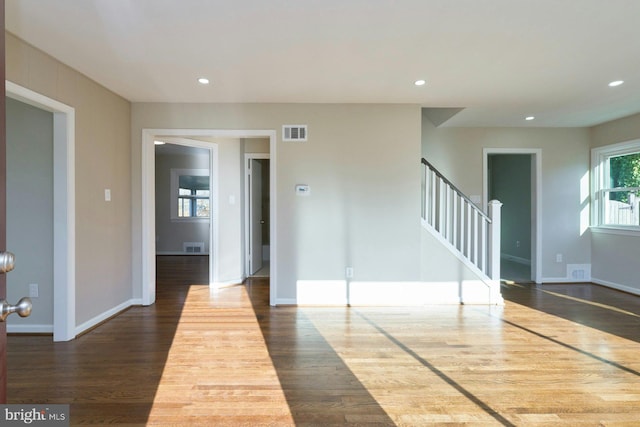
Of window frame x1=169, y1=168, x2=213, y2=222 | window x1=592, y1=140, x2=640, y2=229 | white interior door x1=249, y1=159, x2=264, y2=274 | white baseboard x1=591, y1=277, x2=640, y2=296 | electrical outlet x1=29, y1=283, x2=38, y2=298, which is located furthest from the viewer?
window frame x1=169, y1=168, x2=213, y2=222

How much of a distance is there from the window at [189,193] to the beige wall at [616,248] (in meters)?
8.04

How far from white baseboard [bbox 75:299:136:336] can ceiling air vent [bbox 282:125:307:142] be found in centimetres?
275

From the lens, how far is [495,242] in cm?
435

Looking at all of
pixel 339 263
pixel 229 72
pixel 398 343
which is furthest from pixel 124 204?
pixel 398 343

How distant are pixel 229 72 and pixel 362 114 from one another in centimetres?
169

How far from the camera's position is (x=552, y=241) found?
18.2 ft

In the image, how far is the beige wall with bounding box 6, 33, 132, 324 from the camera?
2.97 metres

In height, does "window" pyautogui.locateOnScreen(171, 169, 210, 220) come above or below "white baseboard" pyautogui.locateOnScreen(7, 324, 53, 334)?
above

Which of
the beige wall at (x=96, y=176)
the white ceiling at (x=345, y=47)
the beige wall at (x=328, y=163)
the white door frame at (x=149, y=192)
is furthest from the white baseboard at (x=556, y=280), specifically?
the beige wall at (x=96, y=176)

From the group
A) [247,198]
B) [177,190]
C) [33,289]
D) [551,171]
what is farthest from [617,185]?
[177,190]

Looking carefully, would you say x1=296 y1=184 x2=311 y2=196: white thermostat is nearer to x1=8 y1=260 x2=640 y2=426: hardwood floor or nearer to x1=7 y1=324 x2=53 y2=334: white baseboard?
x1=8 y1=260 x2=640 y2=426: hardwood floor

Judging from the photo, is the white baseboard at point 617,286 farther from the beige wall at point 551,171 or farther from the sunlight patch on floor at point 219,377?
the sunlight patch on floor at point 219,377

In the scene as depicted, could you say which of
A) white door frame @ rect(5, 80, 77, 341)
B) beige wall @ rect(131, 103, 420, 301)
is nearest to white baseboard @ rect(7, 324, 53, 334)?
white door frame @ rect(5, 80, 77, 341)

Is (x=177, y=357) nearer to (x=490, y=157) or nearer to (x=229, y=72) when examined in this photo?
(x=229, y=72)
